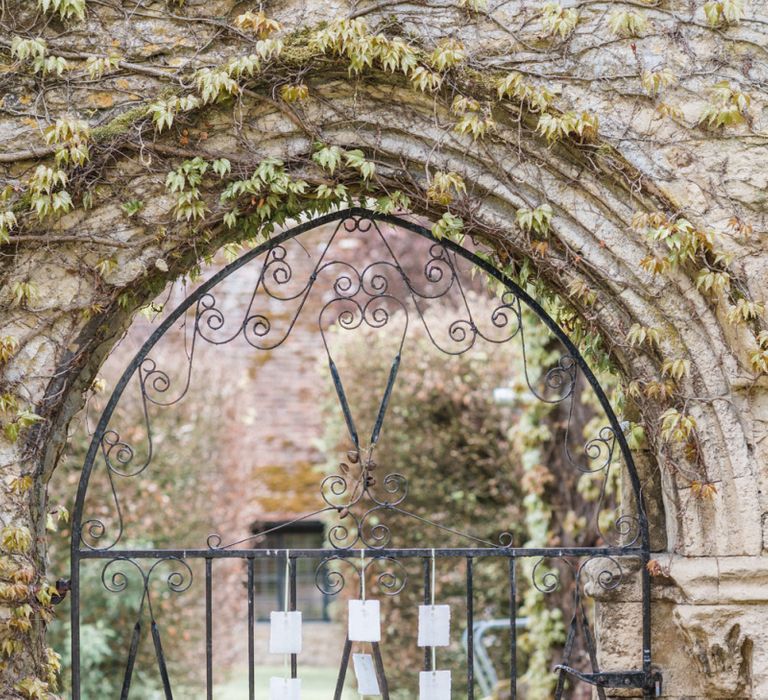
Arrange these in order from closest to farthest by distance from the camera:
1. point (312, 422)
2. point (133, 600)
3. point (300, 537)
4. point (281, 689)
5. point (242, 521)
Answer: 1. point (281, 689)
2. point (133, 600)
3. point (242, 521)
4. point (312, 422)
5. point (300, 537)

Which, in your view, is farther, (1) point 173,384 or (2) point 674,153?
(1) point 173,384

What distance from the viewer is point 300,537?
1241 cm

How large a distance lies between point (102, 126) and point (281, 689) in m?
2.00

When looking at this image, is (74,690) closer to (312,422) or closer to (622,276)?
(622,276)

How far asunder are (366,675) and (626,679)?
0.89 meters

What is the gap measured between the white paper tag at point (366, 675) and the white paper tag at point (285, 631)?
→ 218 millimetres

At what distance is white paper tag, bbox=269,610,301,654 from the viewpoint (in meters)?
3.86

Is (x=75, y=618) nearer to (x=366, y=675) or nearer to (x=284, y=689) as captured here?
(x=284, y=689)

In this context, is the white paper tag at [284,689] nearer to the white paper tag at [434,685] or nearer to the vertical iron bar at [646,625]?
the white paper tag at [434,685]

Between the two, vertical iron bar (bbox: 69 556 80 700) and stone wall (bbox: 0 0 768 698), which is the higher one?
stone wall (bbox: 0 0 768 698)

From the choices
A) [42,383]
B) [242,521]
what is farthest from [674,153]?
[242,521]

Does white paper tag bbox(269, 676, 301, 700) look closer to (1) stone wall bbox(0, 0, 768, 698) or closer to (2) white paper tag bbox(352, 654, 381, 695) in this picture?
(2) white paper tag bbox(352, 654, 381, 695)

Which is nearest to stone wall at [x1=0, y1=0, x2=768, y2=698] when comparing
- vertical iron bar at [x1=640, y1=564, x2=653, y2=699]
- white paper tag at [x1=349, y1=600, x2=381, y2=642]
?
vertical iron bar at [x1=640, y1=564, x2=653, y2=699]

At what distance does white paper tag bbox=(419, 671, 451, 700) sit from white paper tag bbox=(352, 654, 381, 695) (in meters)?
0.16
